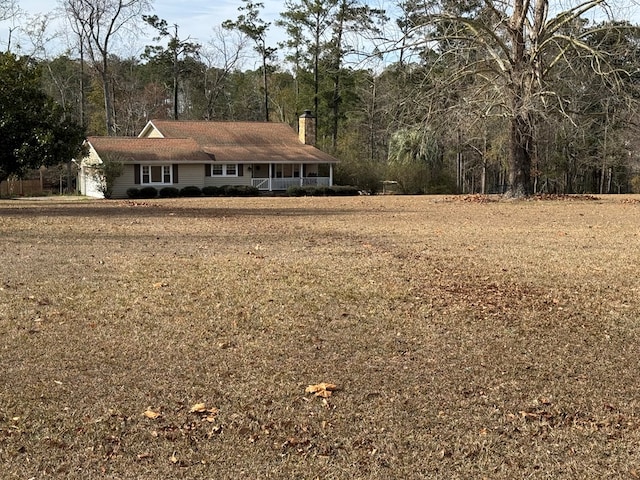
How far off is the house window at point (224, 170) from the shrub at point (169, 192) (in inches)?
154

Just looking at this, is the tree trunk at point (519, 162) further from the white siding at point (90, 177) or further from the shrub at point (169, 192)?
Answer: the white siding at point (90, 177)

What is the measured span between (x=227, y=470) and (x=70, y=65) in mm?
67191

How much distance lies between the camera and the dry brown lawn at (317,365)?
3.75 metres

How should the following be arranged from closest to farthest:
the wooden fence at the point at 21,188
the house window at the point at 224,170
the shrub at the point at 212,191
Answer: the shrub at the point at 212,191
the house window at the point at 224,170
the wooden fence at the point at 21,188

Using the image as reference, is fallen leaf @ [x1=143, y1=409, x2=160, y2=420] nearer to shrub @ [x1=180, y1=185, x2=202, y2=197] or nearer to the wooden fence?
shrub @ [x1=180, y1=185, x2=202, y2=197]

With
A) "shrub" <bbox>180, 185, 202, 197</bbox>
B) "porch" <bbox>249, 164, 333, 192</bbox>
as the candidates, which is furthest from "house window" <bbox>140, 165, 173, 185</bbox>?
"porch" <bbox>249, 164, 333, 192</bbox>

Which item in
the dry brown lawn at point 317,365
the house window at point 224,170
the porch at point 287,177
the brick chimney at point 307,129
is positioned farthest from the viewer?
the brick chimney at point 307,129

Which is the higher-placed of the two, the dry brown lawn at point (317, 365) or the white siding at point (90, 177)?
the white siding at point (90, 177)

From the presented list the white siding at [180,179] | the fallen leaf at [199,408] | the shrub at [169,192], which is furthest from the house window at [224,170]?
the fallen leaf at [199,408]

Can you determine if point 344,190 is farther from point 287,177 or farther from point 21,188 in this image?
point 21,188

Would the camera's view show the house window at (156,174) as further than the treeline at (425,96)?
Yes

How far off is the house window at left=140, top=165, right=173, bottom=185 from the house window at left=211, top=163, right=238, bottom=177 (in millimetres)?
A: 2831

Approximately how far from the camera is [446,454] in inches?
149

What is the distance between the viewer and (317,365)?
17.3 ft
